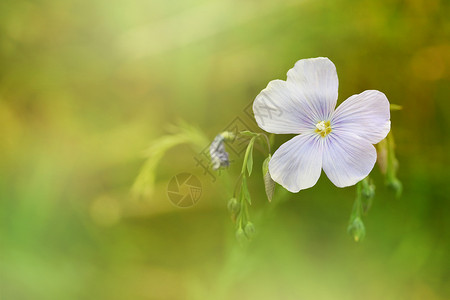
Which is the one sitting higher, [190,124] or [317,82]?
[190,124]

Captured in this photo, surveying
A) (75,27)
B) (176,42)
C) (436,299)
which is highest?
(75,27)

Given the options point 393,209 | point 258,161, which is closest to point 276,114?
point 258,161

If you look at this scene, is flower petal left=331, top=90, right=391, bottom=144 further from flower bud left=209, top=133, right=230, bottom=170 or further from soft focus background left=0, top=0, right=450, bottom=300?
soft focus background left=0, top=0, right=450, bottom=300

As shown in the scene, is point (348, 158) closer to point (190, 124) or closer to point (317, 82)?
point (317, 82)

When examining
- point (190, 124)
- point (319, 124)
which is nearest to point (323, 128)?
point (319, 124)

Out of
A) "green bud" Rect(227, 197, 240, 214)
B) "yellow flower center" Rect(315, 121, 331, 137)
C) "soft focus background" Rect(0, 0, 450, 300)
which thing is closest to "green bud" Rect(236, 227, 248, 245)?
"green bud" Rect(227, 197, 240, 214)

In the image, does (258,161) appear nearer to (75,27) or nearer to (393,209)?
(393,209)
